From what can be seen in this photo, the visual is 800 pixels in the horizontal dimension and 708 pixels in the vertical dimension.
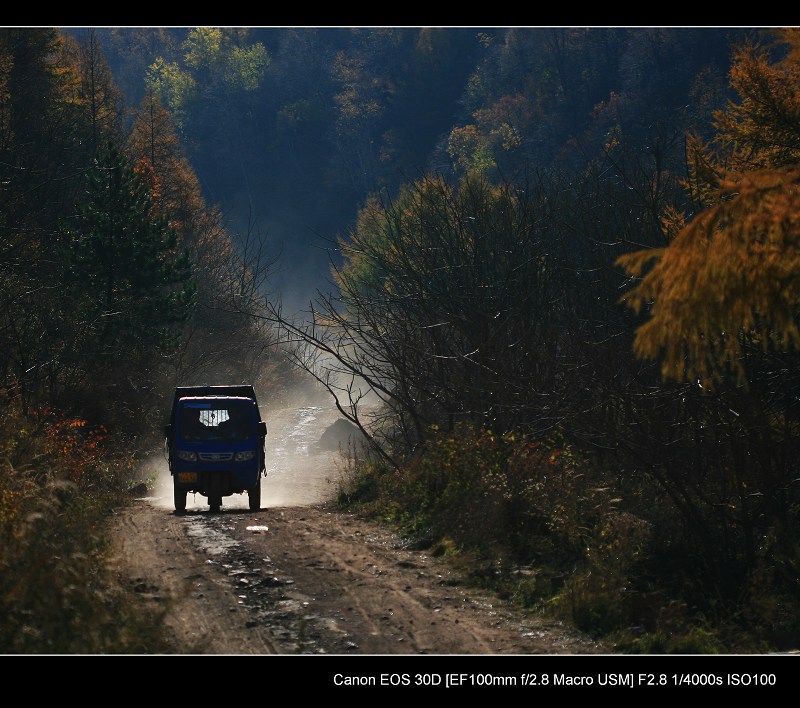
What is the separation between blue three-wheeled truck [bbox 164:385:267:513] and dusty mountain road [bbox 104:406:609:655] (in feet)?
3.70

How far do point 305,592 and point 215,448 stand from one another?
9.04 metres

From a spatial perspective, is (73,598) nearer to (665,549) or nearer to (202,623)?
(202,623)

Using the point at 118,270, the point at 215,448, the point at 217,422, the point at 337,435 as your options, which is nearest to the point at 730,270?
the point at 215,448

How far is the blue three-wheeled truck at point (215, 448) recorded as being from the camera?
20672 mm

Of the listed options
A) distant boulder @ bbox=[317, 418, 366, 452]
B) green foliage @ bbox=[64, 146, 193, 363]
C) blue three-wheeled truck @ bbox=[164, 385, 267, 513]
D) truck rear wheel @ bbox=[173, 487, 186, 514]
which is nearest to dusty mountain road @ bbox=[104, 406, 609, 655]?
truck rear wheel @ bbox=[173, 487, 186, 514]

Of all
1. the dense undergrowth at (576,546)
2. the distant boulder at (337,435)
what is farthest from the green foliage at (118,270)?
the dense undergrowth at (576,546)

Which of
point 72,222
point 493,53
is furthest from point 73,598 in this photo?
point 493,53

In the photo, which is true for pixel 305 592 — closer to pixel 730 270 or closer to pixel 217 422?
pixel 730 270

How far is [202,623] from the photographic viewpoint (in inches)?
411

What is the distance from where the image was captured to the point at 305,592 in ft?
39.6

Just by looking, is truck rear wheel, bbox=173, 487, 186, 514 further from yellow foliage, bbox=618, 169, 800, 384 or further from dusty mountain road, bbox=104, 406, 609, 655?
yellow foliage, bbox=618, 169, 800, 384

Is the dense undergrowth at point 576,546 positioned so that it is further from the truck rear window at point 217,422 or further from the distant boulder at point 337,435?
the distant boulder at point 337,435

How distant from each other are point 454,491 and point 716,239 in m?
9.23

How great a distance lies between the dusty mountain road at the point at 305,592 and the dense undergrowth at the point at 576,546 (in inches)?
17.7
